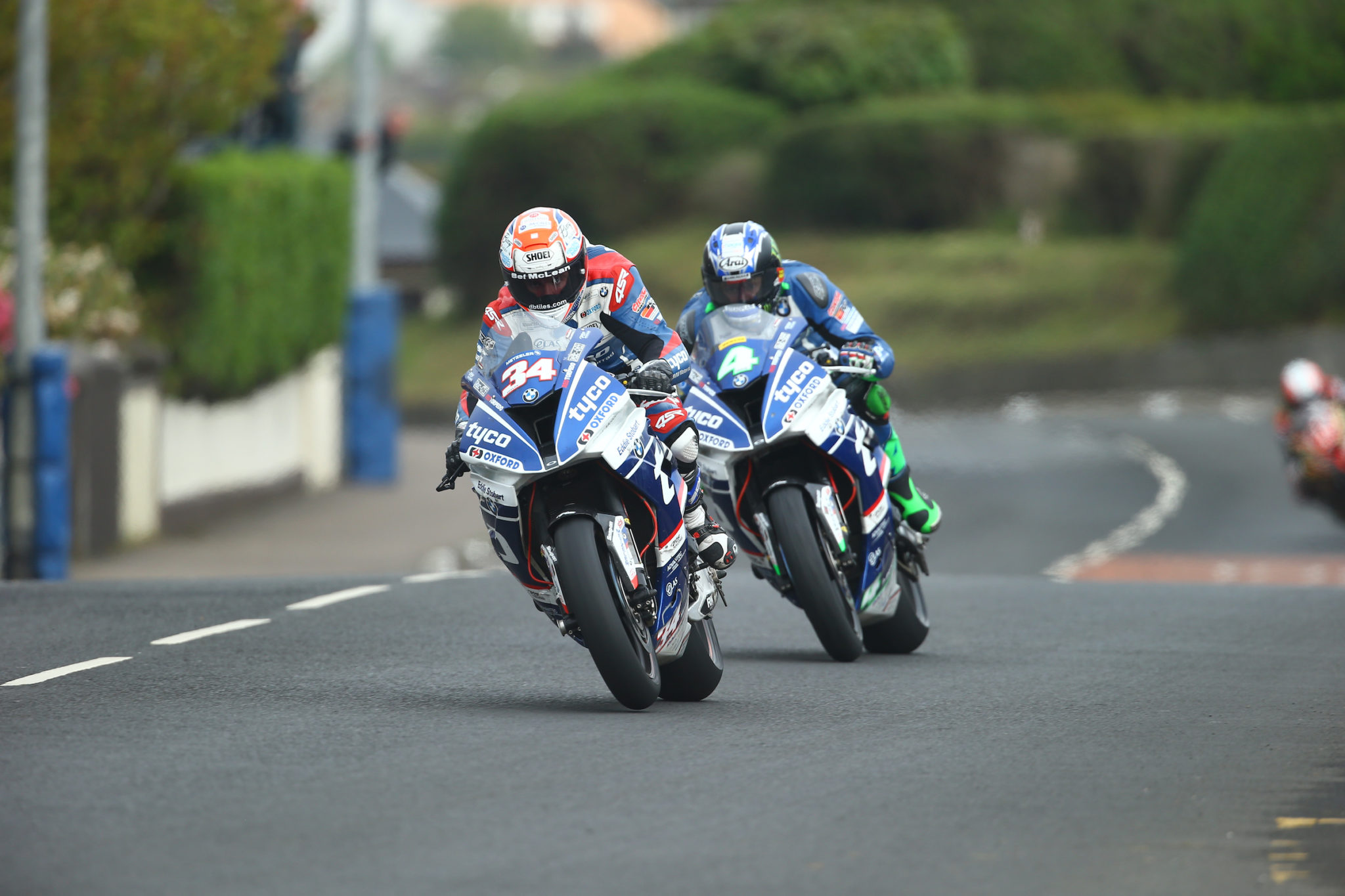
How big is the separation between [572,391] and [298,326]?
18.3 meters

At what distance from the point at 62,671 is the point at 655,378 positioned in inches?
105

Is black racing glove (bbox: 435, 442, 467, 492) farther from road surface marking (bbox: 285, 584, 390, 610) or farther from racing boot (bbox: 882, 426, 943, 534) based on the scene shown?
road surface marking (bbox: 285, 584, 390, 610)

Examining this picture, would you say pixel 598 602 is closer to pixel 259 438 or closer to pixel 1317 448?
pixel 1317 448

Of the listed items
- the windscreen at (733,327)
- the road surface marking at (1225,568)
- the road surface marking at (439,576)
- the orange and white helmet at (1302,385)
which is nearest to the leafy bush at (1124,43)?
the orange and white helmet at (1302,385)

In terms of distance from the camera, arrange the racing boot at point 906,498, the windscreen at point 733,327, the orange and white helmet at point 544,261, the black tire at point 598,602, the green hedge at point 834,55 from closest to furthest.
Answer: the black tire at point 598,602 → the orange and white helmet at point 544,261 → the windscreen at point 733,327 → the racing boot at point 906,498 → the green hedge at point 834,55

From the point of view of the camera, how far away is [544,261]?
786cm

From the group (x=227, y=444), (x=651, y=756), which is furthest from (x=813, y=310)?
(x=227, y=444)

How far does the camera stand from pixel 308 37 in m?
25.6

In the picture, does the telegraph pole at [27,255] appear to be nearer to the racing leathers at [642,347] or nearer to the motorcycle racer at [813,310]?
the motorcycle racer at [813,310]

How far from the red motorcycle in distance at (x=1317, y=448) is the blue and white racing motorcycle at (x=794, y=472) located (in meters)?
12.0

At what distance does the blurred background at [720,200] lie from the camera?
69.3 feet

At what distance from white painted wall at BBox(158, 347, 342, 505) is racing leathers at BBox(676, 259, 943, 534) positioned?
41.2ft

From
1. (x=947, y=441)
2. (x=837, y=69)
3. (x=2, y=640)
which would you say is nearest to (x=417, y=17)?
(x=837, y=69)

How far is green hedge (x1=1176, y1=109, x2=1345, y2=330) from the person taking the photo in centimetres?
4072
